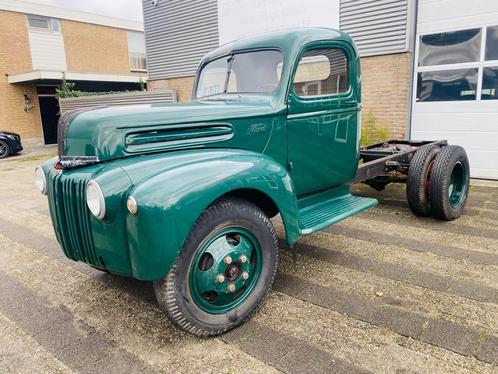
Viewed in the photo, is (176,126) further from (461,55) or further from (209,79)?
(461,55)

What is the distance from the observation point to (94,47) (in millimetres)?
20188

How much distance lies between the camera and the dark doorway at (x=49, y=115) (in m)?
17.8

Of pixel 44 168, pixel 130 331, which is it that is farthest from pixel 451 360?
pixel 44 168

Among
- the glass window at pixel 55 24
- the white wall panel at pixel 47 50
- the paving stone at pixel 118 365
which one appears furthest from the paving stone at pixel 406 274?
the glass window at pixel 55 24

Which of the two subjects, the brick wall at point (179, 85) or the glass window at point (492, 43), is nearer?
the glass window at point (492, 43)

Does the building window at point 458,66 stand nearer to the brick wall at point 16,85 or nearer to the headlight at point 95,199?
the headlight at point 95,199

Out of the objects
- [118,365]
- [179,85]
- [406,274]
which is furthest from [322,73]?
[179,85]

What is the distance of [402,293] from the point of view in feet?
9.50

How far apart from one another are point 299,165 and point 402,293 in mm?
1251

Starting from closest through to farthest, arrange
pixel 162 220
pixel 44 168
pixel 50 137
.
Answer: pixel 162 220 < pixel 44 168 < pixel 50 137

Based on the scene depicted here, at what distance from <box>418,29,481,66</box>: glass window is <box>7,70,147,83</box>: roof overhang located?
13.8 metres

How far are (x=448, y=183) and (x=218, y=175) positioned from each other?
3099mm

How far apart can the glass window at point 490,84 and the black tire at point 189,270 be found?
5.84m

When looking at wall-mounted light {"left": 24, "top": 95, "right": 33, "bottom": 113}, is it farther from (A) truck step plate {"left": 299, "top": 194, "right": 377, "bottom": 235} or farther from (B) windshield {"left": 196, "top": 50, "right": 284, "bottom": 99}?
(A) truck step plate {"left": 299, "top": 194, "right": 377, "bottom": 235}
